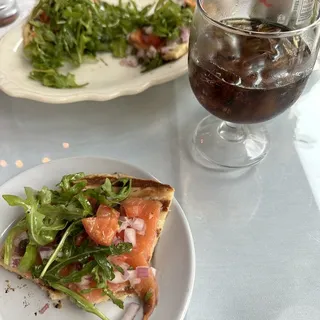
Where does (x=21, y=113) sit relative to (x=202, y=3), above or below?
below

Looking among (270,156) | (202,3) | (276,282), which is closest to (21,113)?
(202,3)

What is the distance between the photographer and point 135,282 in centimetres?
86

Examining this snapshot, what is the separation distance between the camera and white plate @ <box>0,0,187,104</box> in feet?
3.98

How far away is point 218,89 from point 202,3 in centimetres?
21

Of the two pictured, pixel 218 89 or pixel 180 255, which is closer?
pixel 180 255

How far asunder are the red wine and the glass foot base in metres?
0.16

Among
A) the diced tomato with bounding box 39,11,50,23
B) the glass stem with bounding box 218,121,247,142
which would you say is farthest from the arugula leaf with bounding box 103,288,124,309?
the diced tomato with bounding box 39,11,50,23

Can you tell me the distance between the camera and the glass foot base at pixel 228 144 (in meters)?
1.20

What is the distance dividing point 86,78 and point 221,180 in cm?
50

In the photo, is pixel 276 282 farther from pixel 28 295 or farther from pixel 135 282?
pixel 28 295

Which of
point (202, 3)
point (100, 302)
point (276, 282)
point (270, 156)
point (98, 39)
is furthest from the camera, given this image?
point (98, 39)

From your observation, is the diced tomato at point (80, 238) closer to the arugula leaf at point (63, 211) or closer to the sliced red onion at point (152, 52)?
the arugula leaf at point (63, 211)

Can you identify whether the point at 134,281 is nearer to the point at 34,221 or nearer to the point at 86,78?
the point at 34,221

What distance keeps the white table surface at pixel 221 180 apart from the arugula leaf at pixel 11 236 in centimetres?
23
